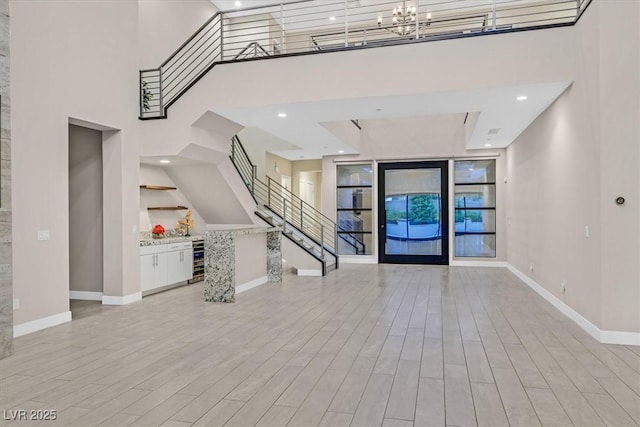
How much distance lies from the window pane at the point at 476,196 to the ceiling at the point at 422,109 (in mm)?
2325

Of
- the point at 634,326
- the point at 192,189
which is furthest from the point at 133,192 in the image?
the point at 634,326

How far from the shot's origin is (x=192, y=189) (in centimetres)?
835

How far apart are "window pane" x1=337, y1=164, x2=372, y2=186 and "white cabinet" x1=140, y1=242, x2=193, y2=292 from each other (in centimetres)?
488

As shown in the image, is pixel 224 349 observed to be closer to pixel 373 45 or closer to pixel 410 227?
pixel 373 45

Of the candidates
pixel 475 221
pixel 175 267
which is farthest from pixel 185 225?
pixel 475 221

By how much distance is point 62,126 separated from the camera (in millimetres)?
5129

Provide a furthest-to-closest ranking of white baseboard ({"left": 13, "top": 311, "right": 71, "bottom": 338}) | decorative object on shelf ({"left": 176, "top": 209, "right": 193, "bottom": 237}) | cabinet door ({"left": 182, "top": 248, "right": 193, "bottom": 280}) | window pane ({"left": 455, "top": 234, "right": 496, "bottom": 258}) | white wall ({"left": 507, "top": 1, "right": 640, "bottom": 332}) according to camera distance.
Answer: window pane ({"left": 455, "top": 234, "right": 496, "bottom": 258}) → decorative object on shelf ({"left": 176, "top": 209, "right": 193, "bottom": 237}) → cabinet door ({"left": 182, "top": 248, "right": 193, "bottom": 280}) → white baseboard ({"left": 13, "top": 311, "right": 71, "bottom": 338}) → white wall ({"left": 507, "top": 1, "right": 640, "bottom": 332})

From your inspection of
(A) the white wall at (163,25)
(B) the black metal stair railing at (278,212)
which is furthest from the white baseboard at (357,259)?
(A) the white wall at (163,25)

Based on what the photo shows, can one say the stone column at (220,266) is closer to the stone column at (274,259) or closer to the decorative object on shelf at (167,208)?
the stone column at (274,259)

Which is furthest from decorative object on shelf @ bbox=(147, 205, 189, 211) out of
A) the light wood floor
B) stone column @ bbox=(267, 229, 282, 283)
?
the light wood floor

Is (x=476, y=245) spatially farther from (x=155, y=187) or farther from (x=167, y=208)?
(x=155, y=187)

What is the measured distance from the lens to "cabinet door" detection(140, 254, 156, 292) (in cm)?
655

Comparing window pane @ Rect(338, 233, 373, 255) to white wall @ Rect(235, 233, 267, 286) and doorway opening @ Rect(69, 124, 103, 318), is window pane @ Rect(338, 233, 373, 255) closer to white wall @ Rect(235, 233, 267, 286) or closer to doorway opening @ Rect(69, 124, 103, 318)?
white wall @ Rect(235, 233, 267, 286)

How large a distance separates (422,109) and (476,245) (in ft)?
17.6
